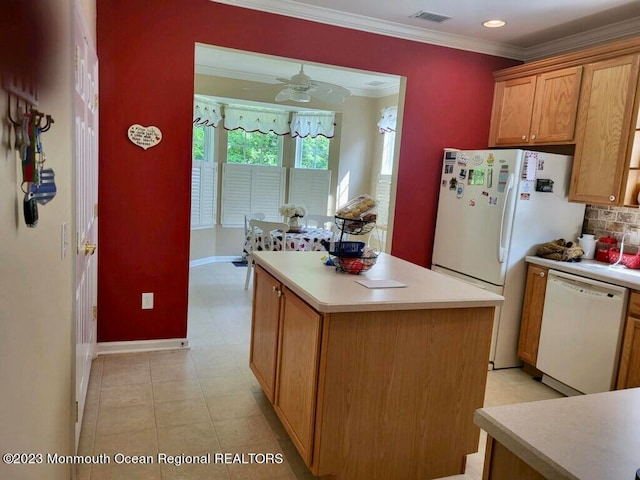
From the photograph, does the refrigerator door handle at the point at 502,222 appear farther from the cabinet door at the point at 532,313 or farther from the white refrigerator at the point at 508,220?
the cabinet door at the point at 532,313

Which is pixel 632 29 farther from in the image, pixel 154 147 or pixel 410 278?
pixel 154 147

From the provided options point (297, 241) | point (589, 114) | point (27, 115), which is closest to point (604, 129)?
point (589, 114)

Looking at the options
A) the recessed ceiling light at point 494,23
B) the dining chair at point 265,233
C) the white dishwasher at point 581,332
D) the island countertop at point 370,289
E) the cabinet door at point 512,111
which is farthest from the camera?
the dining chair at point 265,233

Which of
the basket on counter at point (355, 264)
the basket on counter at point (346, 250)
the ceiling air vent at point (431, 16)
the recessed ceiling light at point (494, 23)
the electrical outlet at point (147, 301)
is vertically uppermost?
the recessed ceiling light at point (494, 23)

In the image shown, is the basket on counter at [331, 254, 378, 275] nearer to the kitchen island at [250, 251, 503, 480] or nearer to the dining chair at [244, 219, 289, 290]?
the kitchen island at [250, 251, 503, 480]

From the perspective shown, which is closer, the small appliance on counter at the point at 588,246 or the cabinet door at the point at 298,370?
the cabinet door at the point at 298,370

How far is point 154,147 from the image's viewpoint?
10.6 feet

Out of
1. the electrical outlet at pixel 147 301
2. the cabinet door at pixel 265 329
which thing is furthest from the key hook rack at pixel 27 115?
the electrical outlet at pixel 147 301

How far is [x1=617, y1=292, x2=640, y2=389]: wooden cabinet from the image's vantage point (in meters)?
2.68

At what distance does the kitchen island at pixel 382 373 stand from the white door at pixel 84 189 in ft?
3.22

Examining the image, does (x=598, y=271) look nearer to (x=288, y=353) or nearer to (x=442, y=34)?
(x=288, y=353)

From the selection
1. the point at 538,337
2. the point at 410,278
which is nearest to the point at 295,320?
the point at 410,278

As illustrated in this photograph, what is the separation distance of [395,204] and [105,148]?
91.4 inches

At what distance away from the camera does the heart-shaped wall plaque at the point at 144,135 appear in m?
3.16
